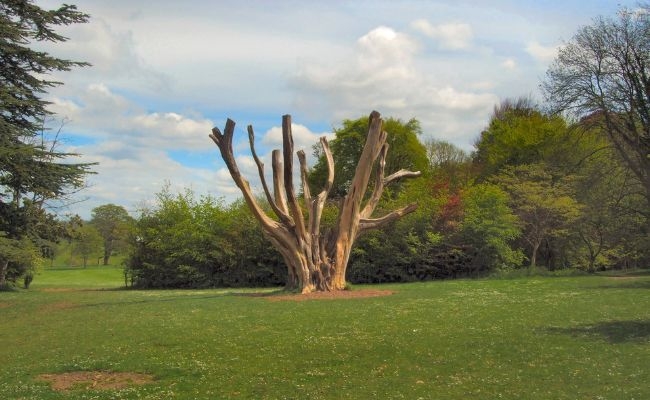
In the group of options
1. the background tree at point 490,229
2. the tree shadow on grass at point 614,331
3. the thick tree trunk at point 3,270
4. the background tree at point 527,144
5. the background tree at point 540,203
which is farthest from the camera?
the background tree at point 527,144

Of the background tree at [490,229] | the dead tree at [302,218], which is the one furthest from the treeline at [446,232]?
the dead tree at [302,218]

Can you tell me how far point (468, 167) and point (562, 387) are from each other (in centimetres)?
4959

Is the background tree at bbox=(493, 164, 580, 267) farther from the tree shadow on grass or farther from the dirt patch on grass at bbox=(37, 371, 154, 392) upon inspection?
the dirt patch on grass at bbox=(37, 371, 154, 392)

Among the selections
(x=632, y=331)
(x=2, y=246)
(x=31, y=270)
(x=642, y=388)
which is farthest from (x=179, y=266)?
(x=642, y=388)

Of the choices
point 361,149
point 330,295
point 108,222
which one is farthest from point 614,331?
point 108,222

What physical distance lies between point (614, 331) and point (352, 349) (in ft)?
20.4

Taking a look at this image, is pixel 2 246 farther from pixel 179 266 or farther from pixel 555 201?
pixel 555 201

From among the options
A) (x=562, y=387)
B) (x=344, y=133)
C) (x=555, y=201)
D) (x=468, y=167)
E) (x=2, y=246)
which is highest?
(x=344, y=133)

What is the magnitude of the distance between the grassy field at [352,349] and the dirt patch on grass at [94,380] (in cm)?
20

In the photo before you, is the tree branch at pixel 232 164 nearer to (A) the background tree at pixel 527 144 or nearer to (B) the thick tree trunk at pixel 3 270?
(B) the thick tree trunk at pixel 3 270

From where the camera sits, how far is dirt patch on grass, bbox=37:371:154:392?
Answer: 9.84 metres

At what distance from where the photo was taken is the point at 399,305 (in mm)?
20375

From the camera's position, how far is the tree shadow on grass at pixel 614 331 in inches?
486

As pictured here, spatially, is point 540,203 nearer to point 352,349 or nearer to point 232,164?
point 232,164
